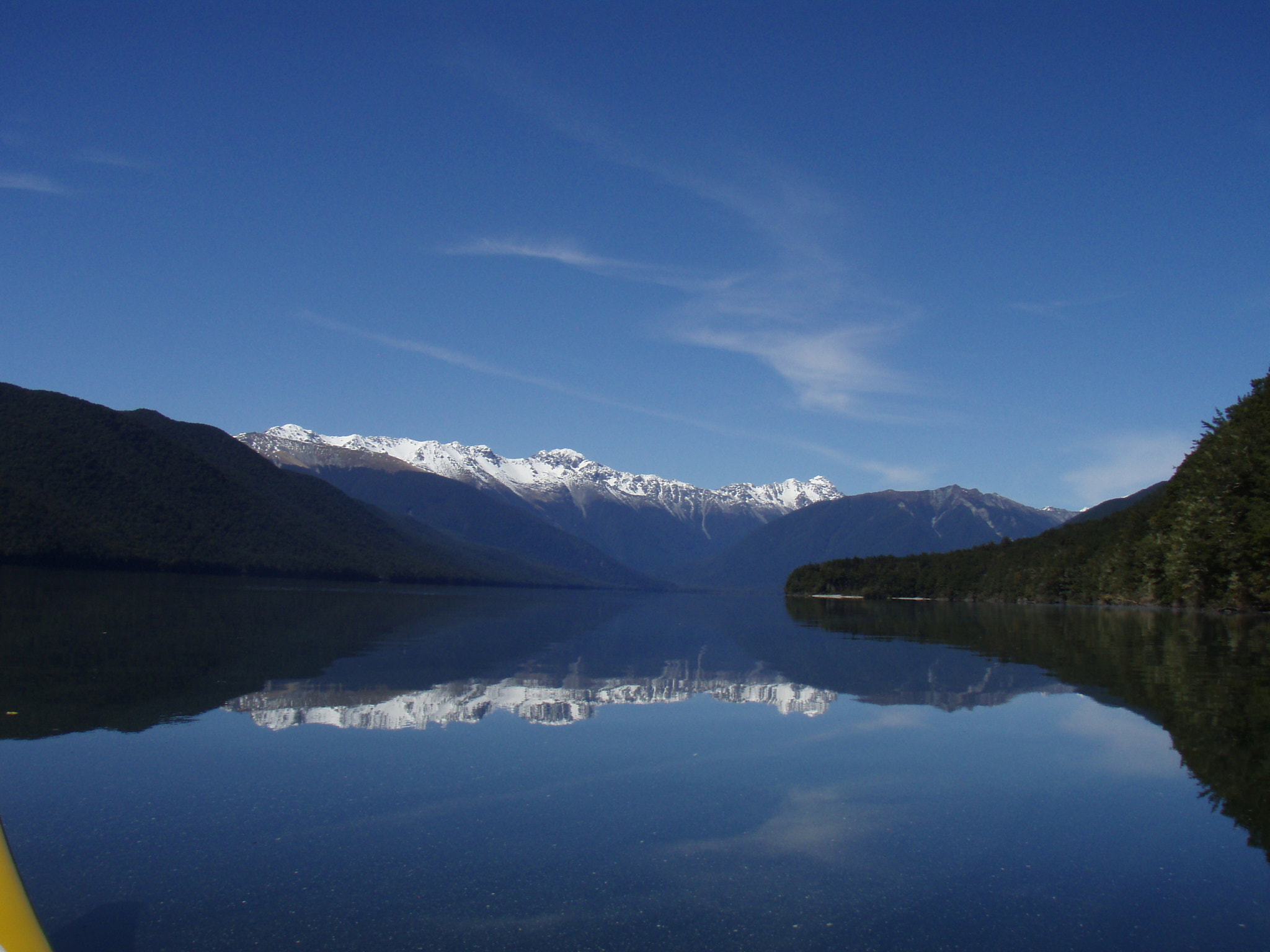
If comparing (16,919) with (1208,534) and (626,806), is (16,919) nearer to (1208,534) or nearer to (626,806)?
(626,806)

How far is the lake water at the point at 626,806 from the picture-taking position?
8.16 meters

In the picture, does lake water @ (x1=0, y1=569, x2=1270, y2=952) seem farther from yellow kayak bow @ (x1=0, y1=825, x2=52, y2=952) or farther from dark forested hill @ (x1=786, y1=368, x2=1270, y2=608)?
dark forested hill @ (x1=786, y1=368, x2=1270, y2=608)

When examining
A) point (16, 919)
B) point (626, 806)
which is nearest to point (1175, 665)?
point (626, 806)

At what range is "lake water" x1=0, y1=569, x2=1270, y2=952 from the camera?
816cm

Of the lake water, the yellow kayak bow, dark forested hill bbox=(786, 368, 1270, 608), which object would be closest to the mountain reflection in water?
the lake water

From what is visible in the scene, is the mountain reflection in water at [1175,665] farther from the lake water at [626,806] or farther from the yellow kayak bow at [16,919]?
the yellow kayak bow at [16,919]

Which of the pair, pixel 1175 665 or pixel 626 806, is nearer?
pixel 626 806

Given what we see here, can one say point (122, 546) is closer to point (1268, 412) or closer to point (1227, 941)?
point (1268, 412)

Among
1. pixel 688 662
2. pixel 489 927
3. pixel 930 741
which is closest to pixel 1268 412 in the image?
pixel 688 662

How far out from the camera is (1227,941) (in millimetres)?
7832

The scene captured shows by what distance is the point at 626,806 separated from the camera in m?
12.1

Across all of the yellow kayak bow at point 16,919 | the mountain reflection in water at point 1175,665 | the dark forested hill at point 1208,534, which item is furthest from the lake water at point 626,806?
the dark forested hill at point 1208,534

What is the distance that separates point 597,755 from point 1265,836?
967 centimetres

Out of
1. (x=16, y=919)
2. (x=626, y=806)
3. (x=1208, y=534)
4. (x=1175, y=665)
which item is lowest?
(x=1175, y=665)
